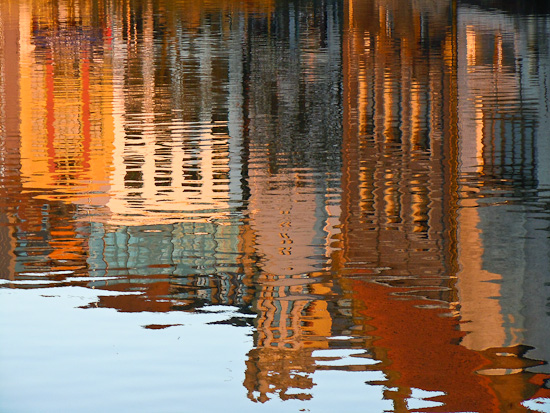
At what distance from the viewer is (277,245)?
5.52 meters

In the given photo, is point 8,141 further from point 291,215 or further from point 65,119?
point 291,215

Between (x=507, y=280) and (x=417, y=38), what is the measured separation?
18.5m

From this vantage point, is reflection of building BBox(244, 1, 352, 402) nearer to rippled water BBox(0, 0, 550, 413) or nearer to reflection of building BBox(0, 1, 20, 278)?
rippled water BBox(0, 0, 550, 413)

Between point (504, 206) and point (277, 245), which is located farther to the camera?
point (504, 206)

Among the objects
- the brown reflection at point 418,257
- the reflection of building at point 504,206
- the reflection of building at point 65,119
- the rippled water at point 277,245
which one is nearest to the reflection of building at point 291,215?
the rippled water at point 277,245

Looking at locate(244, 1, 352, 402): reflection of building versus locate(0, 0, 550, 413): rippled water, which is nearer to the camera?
locate(0, 0, 550, 413): rippled water

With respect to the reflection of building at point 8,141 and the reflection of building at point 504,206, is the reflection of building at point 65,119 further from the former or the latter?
the reflection of building at point 504,206

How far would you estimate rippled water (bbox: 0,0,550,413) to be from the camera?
3570 millimetres

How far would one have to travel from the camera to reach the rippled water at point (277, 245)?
3570mm

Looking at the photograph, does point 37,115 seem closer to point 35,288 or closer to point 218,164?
point 218,164

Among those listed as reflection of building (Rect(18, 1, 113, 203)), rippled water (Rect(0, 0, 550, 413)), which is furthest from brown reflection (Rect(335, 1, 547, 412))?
reflection of building (Rect(18, 1, 113, 203))

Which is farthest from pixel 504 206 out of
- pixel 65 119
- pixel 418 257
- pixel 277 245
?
pixel 65 119

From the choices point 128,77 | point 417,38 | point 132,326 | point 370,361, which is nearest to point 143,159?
point 132,326

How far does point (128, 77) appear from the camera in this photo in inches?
589
